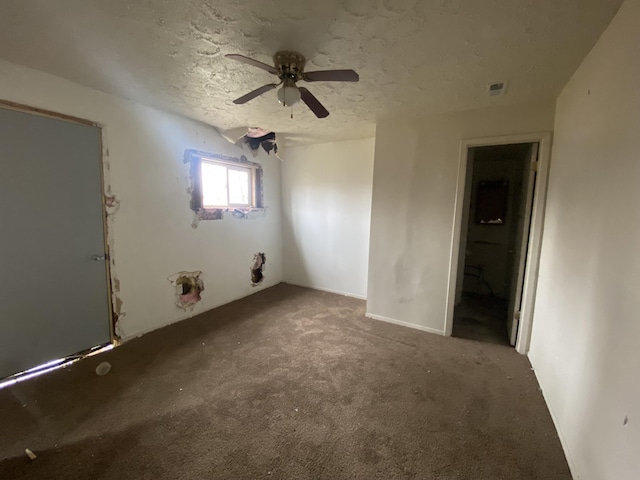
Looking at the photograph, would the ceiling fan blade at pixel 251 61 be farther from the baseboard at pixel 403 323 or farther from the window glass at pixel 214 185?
the baseboard at pixel 403 323

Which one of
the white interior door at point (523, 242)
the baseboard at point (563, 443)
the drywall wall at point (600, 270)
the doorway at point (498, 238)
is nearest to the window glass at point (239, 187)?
the doorway at point (498, 238)

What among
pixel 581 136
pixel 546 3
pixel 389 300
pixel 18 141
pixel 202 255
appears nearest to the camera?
pixel 546 3

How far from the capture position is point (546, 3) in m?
1.28

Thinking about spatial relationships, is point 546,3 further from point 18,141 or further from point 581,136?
point 18,141

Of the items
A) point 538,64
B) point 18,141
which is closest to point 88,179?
point 18,141

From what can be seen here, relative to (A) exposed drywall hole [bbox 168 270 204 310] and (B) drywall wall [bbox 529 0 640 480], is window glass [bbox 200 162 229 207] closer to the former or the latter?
(A) exposed drywall hole [bbox 168 270 204 310]

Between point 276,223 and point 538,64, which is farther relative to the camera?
point 276,223

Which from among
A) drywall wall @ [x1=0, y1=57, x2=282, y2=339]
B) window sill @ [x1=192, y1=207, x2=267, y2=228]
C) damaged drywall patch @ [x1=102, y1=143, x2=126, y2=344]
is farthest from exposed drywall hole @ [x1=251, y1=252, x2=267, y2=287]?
damaged drywall patch @ [x1=102, y1=143, x2=126, y2=344]

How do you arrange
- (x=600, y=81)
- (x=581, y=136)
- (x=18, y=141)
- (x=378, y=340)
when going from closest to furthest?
(x=600, y=81)
(x=581, y=136)
(x=18, y=141)
(x=378, y=340)

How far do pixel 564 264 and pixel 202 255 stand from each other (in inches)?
138

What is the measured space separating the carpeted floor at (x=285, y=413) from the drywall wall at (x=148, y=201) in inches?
20.4

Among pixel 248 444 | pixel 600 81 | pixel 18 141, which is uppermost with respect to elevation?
pixel 600 81

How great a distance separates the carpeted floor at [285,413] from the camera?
1422mm

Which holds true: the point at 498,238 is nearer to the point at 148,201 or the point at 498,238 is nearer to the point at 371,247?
the point at 371,247
